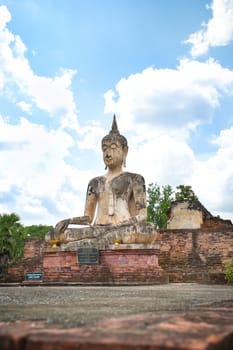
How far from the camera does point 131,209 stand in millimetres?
9922

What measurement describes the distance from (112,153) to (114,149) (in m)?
0.10

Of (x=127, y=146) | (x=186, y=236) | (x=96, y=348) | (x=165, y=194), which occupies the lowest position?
(x=96, y=348)

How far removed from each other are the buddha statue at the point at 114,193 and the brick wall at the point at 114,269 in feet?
3.43

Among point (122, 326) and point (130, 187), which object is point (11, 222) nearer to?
point (130, 187)

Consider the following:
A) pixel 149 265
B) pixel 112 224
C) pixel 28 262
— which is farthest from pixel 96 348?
pixel 28 262

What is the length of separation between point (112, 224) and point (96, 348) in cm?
837

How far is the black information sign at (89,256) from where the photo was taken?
27.4ft

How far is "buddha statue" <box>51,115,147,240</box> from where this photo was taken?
9.62 metres

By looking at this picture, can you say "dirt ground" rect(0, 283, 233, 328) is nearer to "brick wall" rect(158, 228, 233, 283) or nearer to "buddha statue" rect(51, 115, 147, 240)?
"buddha statue" rect(51, 115, 147, 240)

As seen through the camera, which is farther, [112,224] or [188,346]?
[112,224]

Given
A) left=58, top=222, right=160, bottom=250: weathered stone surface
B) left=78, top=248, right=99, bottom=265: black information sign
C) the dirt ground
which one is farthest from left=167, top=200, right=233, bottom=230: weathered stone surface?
the dirt ground

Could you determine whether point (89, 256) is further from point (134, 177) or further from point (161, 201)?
point (161, 201)

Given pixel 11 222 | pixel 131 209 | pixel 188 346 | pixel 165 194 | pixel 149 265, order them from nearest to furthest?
pixel 188 346 → pixel 149 265 → pixel 131 209 → pixel 11 222 → pixel 165 194

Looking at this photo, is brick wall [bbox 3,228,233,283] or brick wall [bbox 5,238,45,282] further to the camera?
brick wall [bbox 5,238,45,282]
